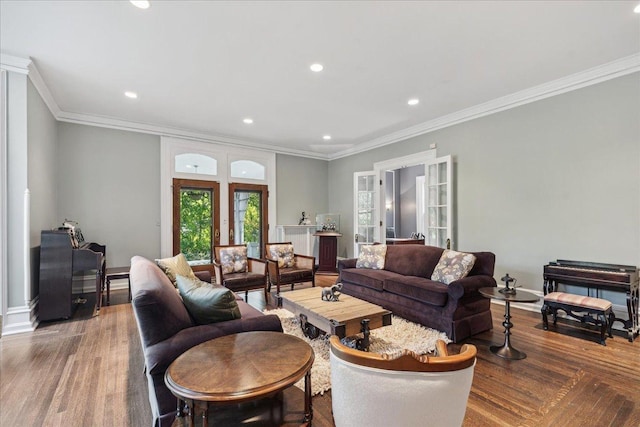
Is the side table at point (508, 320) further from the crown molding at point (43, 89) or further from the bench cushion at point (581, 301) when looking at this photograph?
the crown molding at point (43, 89)

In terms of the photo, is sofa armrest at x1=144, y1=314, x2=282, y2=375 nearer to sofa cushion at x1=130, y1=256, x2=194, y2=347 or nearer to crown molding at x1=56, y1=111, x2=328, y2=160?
sofa cushion at x1=130, y1=256, x2=194, y2=347

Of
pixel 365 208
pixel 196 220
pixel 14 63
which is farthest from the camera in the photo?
pixel 365 208

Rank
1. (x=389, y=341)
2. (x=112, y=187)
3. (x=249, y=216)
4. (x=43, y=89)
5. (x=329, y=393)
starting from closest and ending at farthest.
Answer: (x=329, y=393) < (x=389, y=341) < (x=43, y=89) < (x=112, y=187) < (x=249, y=216)

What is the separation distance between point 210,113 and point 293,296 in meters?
3.47

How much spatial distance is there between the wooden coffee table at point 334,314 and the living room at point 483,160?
9.06ft

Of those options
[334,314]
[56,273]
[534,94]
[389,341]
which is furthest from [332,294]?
[534,94]

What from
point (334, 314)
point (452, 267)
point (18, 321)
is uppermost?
point (452, 267)

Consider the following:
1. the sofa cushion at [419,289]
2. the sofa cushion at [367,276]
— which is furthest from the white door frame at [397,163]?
the sofa cushion at [419,289]

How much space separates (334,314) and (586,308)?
2.73 metres

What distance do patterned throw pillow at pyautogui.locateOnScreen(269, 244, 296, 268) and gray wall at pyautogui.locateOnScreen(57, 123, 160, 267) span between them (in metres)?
2.37

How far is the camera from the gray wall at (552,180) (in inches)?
133

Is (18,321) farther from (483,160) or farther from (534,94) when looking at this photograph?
(534,94)

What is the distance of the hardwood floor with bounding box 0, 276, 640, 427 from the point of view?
1.91m

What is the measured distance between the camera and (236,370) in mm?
1425
